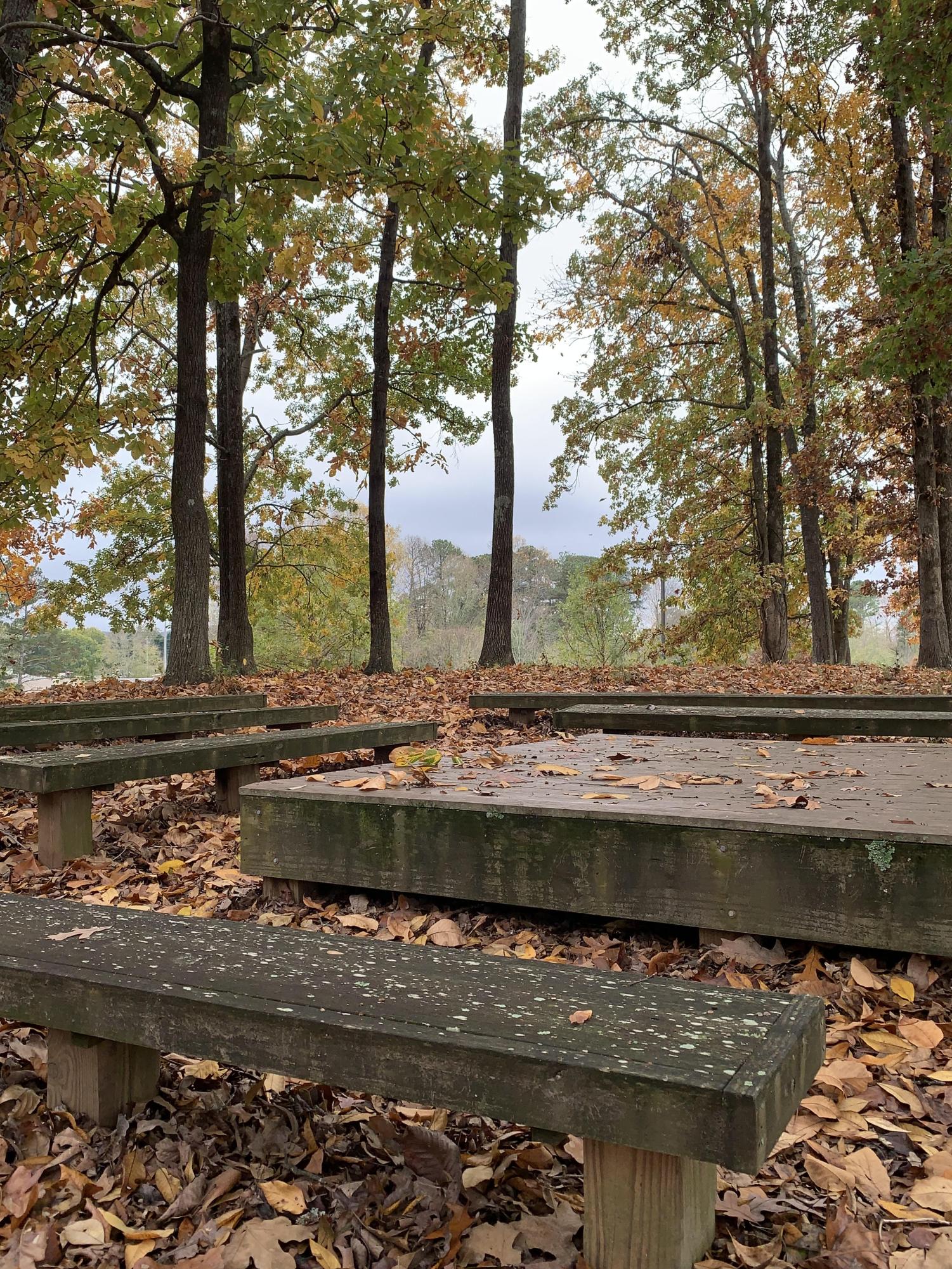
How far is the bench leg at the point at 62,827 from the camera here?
386 centimetres

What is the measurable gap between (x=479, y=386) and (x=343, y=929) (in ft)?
49.8

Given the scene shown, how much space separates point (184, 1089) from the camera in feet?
7.03

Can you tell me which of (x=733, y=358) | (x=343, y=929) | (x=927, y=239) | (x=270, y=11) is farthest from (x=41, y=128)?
(x=733, y=358)

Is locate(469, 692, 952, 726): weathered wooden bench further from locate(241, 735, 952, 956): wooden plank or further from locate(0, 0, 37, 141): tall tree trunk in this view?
locate(0, 0, 37, 141): tall tree trunk

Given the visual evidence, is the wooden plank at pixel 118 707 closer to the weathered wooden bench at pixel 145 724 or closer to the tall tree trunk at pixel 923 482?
the weathered wooden bench at pixel 145 724

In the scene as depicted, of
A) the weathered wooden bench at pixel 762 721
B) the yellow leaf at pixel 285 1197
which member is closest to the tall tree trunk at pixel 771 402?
the weathered wooden bench at pixel 762 721

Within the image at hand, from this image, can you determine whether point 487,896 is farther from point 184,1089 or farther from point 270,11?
point 270,11

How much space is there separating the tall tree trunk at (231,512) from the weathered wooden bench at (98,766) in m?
8.38

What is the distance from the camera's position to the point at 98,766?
3697mm

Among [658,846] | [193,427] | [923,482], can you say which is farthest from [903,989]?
[923,482]

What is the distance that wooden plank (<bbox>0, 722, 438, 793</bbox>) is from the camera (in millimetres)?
3648

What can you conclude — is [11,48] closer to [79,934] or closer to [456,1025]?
[79,934]

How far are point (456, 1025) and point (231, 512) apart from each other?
1264 cm

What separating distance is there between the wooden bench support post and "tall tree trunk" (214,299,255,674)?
7.94 m
